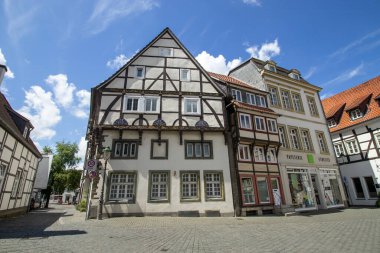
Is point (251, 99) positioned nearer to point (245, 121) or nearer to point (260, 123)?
point (260, 123)

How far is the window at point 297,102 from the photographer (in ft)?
74.8

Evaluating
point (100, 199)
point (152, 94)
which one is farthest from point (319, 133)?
point (100, 199)

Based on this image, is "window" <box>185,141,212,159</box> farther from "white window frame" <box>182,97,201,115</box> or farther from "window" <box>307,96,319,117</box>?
"window" <box>307,96,319,117</box>

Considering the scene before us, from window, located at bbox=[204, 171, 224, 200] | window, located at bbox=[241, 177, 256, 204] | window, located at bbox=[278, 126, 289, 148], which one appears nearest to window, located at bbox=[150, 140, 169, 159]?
window, located at bbox=[204, 171, 224, 200]

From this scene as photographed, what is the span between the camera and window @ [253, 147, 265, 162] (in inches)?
688

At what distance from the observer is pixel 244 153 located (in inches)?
669

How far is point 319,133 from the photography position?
74.6 ft

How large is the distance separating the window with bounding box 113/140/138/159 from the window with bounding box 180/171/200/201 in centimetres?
357

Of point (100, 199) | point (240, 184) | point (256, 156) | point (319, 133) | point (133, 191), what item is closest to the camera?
point (100, 199)

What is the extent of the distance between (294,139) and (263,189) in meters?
6.92

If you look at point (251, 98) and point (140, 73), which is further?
point (251, 98)

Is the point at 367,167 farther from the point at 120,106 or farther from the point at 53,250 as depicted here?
the point at 53,250

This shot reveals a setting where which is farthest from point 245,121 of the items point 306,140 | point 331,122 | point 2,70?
point 2,70

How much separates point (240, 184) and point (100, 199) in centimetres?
921
